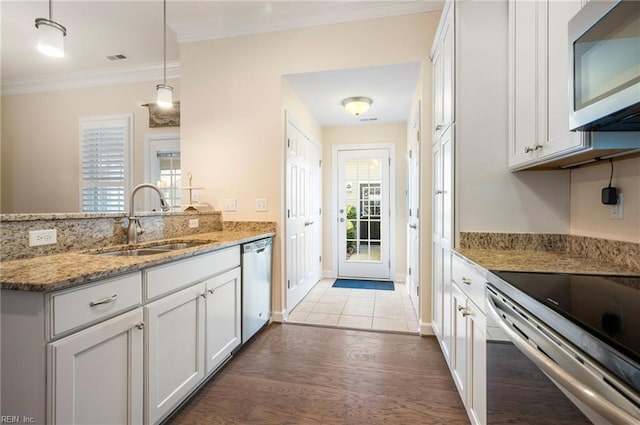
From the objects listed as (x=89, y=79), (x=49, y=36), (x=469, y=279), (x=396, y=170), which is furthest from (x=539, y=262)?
(x=89, y=79)

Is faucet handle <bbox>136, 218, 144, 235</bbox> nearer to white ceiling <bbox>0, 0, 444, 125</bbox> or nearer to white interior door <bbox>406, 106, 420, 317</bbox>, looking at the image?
white ceiling <bbox>0, 0, 444, 125</bbox>

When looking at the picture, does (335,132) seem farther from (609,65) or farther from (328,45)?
(609,65)

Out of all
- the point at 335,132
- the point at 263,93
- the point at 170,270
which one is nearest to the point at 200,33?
the point at 263,93

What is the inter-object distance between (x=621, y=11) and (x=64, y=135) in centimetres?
549

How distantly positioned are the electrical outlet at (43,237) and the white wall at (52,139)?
2662 millimetres

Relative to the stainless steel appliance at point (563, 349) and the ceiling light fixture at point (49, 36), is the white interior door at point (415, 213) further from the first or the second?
the ceiling light fixture at point (49, 36)

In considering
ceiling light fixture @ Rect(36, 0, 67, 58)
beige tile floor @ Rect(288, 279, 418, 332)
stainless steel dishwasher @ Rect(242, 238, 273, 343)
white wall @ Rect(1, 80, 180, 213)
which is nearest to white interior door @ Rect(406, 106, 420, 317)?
beige tile floor @ Rect(288, 279, 418, 332)

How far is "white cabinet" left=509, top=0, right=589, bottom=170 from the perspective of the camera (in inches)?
47.6

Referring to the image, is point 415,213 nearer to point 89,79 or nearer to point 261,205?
point 261,205

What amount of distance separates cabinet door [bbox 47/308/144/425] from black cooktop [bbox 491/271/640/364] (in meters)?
1.52

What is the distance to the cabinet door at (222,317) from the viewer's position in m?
1.82

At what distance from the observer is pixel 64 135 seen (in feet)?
13.1

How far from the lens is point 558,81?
4.10 feet

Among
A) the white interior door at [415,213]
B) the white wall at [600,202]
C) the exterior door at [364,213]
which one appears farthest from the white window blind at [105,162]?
the white wall at [600,202]
